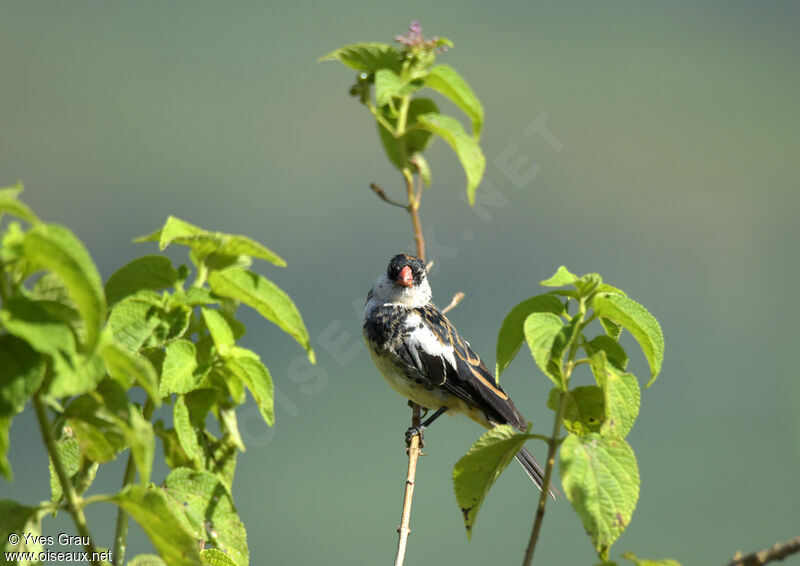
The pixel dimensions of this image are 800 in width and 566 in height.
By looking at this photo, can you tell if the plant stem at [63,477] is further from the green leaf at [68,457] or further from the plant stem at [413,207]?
the plant stem at [413,207]

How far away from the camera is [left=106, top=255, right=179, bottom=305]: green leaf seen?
43.0 inches

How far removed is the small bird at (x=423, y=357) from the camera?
3084 mm

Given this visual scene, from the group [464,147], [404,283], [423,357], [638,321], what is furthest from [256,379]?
[404,283]

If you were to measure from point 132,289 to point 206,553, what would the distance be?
0.37 meters

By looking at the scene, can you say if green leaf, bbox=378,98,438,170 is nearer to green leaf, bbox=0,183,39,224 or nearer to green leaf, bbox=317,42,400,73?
green leaf, bbox=317,42,400,73

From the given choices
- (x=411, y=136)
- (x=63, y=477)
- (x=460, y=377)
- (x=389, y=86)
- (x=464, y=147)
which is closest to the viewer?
(x=63, y=477)

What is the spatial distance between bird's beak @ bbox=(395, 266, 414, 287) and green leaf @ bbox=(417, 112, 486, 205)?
1.61 meters

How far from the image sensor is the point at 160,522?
0.83 m

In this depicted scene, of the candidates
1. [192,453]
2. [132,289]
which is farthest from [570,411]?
[132,289]

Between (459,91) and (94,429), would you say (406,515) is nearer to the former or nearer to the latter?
(94,429)

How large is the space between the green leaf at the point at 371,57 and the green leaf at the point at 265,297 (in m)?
0.83

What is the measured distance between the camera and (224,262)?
3.61 ft

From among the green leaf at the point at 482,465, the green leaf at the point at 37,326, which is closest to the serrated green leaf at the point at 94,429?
the green leaf at the point at 37,326

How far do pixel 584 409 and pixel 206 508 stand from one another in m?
0.57
